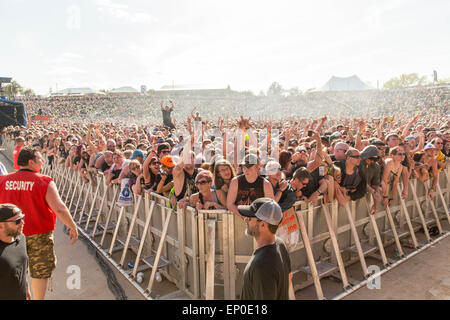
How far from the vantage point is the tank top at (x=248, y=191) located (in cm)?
394

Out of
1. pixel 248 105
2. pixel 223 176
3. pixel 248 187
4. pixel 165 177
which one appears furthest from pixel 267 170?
pixel 248 105

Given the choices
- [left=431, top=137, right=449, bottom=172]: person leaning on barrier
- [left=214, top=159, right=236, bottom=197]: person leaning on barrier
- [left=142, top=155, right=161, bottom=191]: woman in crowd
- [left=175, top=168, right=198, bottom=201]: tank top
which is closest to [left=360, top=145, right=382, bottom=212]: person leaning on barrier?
[left=214, top=159, right=236, bottom=197]: person leaning on barrier

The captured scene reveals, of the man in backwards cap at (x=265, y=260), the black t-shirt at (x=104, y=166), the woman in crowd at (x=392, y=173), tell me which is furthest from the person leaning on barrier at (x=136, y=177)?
the woman in crowd at (x=392, y=173)

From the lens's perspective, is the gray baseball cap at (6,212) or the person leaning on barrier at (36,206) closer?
the gray baseball cap at (6,212)

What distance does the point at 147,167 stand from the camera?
17.7 feet

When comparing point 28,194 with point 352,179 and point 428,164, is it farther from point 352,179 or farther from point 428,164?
point 428,164

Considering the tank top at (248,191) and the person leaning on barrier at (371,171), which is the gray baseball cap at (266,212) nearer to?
the tank top at (248,191)

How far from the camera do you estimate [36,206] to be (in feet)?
12.9

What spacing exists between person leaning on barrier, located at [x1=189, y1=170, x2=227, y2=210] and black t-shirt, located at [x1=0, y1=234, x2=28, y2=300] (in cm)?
199

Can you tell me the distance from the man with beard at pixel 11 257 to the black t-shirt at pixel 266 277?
2060 mm

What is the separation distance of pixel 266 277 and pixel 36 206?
10.3 ft

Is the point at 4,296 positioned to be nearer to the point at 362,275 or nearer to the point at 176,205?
the point at 176,205

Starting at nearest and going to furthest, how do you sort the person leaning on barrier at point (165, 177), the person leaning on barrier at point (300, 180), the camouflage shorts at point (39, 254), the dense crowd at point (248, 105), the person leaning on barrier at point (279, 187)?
the camouflage shorts at point (39, 254) → the person leaning on barrier at point (279, 187) → the person leaning on barrier at point (300, 180) → the person leaning on barrier at point (165, 177) → the dense crowd at point (248, 105)
